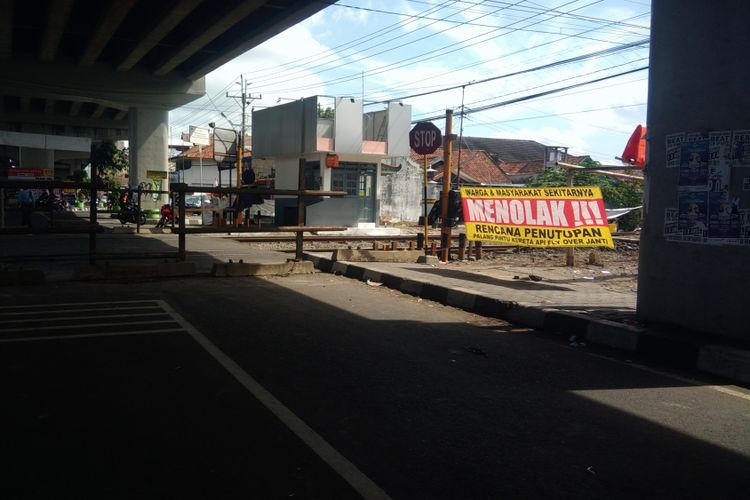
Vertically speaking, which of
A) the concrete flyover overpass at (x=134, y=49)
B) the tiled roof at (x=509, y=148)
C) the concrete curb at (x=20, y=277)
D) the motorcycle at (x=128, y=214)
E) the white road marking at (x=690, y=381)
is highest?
the tiled roof at (x=509, y=148)

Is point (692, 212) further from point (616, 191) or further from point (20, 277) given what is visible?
point (616, 191)

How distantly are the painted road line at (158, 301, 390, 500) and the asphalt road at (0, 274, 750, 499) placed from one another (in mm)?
16

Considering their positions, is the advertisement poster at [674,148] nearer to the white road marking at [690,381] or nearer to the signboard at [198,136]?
the white road marking at [690,381]

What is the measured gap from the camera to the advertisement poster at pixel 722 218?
6250mm

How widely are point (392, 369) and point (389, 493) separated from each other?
7.48ft

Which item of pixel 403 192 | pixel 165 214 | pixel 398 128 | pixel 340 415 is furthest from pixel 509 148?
pixel 340 415

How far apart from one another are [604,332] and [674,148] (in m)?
2.10

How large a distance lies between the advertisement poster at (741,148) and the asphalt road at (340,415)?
87.6 inches

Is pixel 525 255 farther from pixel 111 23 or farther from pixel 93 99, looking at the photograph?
pixel 93 99

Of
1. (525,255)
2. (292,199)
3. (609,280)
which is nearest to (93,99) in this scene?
(292,199)

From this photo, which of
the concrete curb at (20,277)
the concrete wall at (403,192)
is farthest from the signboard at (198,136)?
the concrete curb at (20,277)

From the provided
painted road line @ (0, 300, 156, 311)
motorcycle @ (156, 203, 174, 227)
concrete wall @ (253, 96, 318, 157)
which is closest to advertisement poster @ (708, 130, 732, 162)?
painted road line @ (0, 300, 156, 311)

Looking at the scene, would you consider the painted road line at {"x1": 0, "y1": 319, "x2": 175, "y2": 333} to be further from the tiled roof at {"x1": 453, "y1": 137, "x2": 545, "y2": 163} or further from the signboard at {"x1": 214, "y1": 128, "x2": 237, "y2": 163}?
the tiled roof at {"x1": 453, "y1": 137, "x2": 545, "y2": 163}

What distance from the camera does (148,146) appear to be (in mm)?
31766
